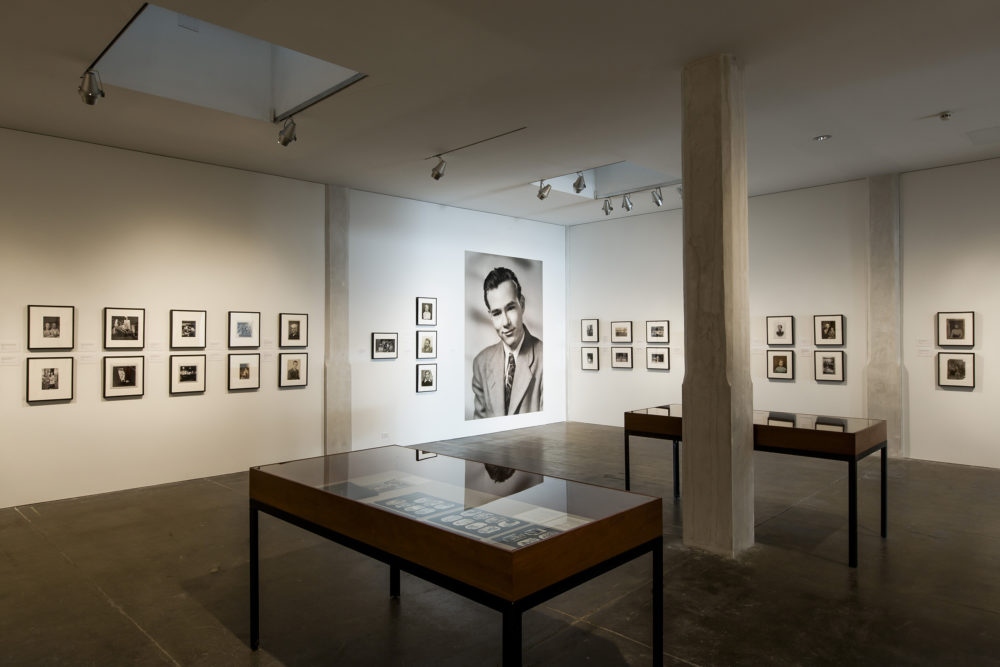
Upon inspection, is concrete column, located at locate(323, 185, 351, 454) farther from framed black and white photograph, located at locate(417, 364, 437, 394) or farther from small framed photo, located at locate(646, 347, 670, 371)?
small framed photo, located at locate(646, 347, 670, 371)

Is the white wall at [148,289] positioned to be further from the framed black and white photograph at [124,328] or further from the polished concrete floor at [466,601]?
the polished concrete floor at [466,601]

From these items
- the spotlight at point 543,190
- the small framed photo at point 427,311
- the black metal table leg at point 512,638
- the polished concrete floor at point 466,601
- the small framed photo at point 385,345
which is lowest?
the polished concrete floor at point 466,601

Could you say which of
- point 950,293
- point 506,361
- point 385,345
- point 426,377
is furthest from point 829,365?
point 385,345

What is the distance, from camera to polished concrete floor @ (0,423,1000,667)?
12.0 feet

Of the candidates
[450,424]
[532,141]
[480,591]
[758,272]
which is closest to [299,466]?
[480,591]

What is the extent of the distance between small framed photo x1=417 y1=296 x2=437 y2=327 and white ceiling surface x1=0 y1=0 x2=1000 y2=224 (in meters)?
2.33

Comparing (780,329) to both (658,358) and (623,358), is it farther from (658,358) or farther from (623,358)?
(623,358)

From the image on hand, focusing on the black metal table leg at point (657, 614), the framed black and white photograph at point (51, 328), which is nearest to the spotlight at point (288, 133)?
the framed black and white photograph at point (51, 328)

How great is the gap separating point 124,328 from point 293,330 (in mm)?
2196

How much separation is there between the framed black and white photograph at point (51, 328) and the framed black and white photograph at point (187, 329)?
107 cm

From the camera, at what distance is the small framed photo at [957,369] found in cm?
870

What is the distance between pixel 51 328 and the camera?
7.14 metres

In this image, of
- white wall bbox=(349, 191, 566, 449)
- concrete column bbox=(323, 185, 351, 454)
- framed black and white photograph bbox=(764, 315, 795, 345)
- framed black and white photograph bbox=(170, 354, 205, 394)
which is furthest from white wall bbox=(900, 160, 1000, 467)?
framed black and white photograph bbox=(170, 354, 205, 394)

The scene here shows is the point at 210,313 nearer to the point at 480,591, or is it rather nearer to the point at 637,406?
the point at 480,591
